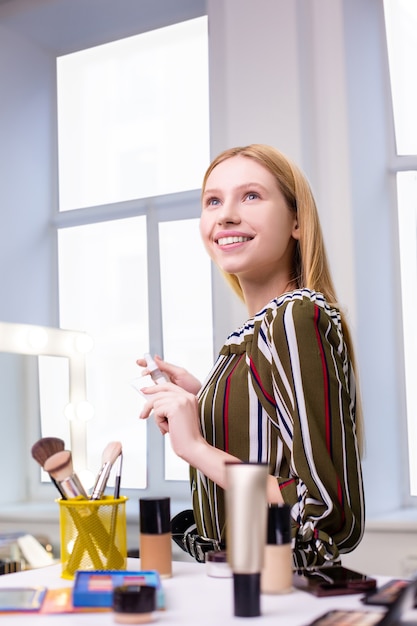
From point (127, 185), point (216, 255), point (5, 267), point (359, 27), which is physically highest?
point (359, 27)

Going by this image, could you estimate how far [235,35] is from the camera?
191 cm

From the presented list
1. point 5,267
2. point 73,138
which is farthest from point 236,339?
point 73,138

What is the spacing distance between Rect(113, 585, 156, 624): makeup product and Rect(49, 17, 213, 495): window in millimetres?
1632

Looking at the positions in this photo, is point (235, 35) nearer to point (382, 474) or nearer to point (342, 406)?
point (382, 474)

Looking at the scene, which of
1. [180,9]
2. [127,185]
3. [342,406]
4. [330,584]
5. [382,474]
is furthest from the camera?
[127,185]

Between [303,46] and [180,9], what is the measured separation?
589mm

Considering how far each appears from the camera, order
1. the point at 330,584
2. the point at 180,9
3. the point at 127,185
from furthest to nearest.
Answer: the point at 127,185 → the point at 180,9 → the point at 330,584

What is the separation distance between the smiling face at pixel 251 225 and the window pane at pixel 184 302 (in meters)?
1.09

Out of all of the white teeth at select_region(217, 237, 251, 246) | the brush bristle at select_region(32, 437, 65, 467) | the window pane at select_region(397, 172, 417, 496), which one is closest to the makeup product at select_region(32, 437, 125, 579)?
the brush bristle at select_region(32, 437, 65, 467)

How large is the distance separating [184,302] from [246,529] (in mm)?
1734

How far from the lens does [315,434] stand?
84cm

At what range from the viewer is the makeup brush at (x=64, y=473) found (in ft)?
2.44

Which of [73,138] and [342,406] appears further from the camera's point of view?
[73,138]

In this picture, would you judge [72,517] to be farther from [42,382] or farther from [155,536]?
[42,382]
